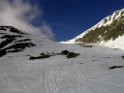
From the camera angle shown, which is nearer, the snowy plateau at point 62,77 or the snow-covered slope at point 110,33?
the snowy plateau at point 62,77

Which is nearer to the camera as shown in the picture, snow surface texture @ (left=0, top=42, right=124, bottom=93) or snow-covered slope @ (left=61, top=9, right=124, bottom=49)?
snow surface texture @ (left=0, top=42, right=124, bottom=93)

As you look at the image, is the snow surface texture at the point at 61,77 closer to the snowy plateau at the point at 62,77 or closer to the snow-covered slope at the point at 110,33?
the snowy plateau at the point at 62,77

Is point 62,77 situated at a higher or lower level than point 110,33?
lower

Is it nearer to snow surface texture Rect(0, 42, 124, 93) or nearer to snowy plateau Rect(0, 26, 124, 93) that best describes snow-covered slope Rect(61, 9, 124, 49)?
snowy plateau Rect(0, 26, 124, 93)

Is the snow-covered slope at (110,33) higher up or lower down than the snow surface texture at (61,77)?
higher up

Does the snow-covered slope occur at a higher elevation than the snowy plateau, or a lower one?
higher

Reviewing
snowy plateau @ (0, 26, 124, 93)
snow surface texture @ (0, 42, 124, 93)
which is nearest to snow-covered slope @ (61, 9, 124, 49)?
snowy plateau @ (0, 26, 124, 93)

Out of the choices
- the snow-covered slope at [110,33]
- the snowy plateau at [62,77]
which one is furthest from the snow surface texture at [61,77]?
the snow-covered slope at [110,33]

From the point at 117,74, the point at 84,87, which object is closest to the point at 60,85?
the point at 84,87

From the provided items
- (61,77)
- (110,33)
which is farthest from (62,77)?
(110,33)

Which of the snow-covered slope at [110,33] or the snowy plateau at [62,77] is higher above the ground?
the snow-covered slope at [110,33]

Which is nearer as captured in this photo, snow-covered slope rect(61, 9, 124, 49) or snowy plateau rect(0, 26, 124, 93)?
snowy plateau rect(0, 26, 124, 93)

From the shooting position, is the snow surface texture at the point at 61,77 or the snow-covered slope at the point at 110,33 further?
the snow-covered slope at the point at 110,33

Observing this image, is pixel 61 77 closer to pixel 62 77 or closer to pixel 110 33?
pixel 62 77
